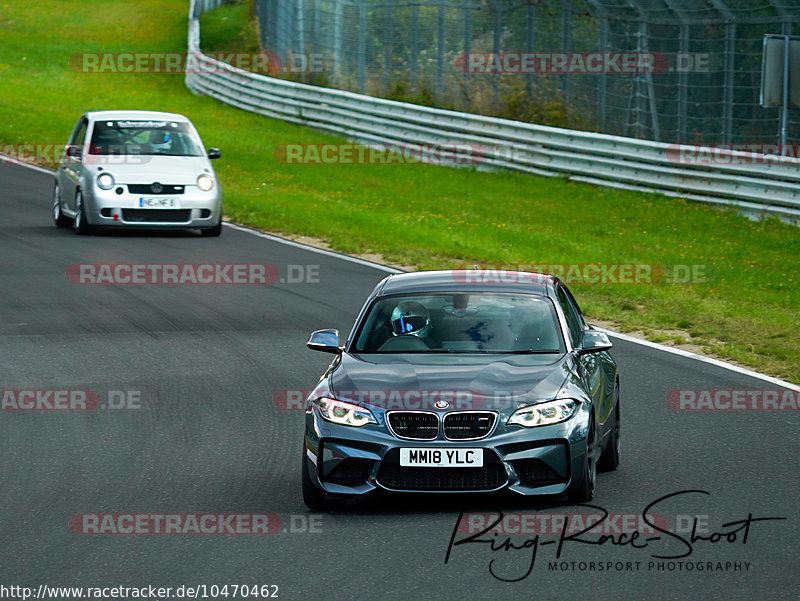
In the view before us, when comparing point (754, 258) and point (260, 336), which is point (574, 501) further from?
point (754, 258)

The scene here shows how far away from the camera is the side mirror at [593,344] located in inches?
343

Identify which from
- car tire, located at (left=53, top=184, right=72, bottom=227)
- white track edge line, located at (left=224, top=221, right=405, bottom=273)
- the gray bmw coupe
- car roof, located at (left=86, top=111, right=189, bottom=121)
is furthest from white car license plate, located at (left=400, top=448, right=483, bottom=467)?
car tire, located at (left=53, top=184, right=72, bottom=227)

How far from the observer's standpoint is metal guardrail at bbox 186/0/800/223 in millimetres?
23250

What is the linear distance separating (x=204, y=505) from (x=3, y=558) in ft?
4.71

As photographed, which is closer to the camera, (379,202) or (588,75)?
(379,202)

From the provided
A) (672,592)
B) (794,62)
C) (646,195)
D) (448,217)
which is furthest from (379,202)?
(672,592)

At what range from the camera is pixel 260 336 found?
1434 centimetres

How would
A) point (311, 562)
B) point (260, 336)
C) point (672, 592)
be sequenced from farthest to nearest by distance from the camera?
point (260, 336)
point (311, 562)
point (672, 592)

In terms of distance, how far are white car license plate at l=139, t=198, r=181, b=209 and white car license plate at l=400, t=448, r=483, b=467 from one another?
45.9 ft

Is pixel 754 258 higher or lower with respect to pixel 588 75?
lower

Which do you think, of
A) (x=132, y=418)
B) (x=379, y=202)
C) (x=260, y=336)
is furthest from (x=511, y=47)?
(x=132, y=418)

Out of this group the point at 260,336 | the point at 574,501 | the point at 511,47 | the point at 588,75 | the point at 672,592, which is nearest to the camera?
the point at 672,592

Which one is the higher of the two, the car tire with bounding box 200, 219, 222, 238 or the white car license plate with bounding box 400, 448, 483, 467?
the white car license plate with bounding box 400, 448, 483, 467

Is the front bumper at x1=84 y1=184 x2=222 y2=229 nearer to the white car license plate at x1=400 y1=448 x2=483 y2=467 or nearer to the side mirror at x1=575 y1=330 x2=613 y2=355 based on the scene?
the side mirror at x1=575 y1=330 x2=613 y2=355
